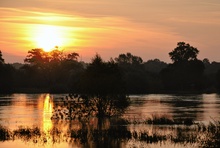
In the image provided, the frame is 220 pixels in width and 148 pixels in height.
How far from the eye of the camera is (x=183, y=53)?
181 meters

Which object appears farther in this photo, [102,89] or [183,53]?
[183,53]

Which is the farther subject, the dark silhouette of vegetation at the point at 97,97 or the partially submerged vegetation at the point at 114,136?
the dark silhouette of vegetation at the point at 97,97

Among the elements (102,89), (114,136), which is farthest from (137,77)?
(114,136)

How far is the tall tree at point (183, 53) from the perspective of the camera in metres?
180

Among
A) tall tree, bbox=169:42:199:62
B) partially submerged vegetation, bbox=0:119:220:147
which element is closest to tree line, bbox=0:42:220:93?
tall tree, bbox=169:42:199:62

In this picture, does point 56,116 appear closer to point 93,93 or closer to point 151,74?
point 93,93

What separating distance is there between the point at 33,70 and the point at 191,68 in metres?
51.7

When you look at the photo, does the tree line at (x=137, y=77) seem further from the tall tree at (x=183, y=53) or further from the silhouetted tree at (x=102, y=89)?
the silhouetted tree at (x=102, y=89)

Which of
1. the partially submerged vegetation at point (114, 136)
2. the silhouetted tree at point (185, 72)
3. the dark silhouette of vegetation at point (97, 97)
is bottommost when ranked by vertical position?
the partially submerged vegetation at point (114, 136)

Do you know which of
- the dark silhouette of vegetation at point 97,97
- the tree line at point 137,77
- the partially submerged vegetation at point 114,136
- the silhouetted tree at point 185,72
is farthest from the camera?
the silhouetted tree at point 185,72

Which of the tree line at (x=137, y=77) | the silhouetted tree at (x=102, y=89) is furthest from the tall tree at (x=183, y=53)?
the silhouetted tree at (x=102, y=89)

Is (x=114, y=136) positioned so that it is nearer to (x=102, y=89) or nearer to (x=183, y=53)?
(x=102, y=89)

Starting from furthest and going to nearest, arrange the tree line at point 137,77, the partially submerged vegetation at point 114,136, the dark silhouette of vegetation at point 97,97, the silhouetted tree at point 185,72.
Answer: the silhouetted tree at point 185,72 → the tree line at point 137,77 → the dark silhouette of vegetation at point 97,97 → the partially submerged vegetation at point 114,136

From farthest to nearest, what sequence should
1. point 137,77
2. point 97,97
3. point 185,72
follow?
point 185,72 → point 137,77 → point 97,97
